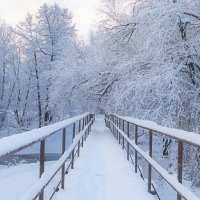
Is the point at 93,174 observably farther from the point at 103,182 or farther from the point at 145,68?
the point at 145,68

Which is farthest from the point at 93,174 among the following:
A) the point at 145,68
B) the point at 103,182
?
the point at 145,68

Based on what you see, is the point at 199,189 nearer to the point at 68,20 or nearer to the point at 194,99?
the point at 194,99

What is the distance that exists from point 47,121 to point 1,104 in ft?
20.7

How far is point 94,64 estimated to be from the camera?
23391mm

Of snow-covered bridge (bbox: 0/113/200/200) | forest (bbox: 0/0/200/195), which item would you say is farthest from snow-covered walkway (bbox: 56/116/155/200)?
forest (bbox: 0/0/200/195)

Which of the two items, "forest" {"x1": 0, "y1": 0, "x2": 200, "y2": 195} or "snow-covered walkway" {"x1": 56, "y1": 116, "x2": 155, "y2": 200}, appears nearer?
"snow-covered walkway" {"x1": 56, "y1": 116, "x2": 155, "y2": 200}

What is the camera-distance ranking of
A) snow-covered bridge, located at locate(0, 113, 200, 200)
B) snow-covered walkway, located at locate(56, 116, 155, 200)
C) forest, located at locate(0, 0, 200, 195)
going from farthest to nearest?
forest, located at locate(0, 0, 200, 195)
snow-covered walkway, located at locate(56, 116, 155, 200)
snow-covered bridge, located at locate(0, 113, 200, 200)

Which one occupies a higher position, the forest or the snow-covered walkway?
the forest

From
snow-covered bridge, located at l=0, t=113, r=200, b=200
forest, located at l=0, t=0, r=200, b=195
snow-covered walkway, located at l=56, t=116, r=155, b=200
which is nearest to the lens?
snow-covered bridge, located at l=0, t=113, r=200, b=200

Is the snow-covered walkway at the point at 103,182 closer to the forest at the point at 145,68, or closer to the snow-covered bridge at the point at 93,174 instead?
the snow-covered bridge at the point at 93,174

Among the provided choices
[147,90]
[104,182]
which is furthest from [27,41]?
[104,182]

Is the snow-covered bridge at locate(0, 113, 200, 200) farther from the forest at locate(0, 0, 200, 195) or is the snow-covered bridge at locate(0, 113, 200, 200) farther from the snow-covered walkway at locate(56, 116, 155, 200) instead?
the forest at locate(0, 0, 200, 195)

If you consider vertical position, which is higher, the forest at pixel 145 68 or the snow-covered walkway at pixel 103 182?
the forest at pixel 145 68

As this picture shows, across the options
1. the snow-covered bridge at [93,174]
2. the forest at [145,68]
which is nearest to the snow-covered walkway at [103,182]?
the snow-covered bridge at [93,174]
